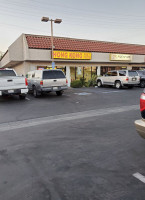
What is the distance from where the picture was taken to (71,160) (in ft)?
11.6

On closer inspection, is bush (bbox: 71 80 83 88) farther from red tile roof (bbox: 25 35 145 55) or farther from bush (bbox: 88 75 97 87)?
red tile roof (bbox: 25 35 145 55)

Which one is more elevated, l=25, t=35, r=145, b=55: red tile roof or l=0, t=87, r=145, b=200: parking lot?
l=25, t=35, r=145, b=55: red tile roof

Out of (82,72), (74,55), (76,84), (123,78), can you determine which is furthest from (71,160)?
(82,72)

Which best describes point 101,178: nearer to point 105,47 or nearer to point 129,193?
point 129,193

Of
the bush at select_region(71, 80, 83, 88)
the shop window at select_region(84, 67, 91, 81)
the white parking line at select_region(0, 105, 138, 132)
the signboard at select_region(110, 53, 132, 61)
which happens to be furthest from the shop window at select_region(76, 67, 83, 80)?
the white parking line at select_region(0, 105, 138, 132)

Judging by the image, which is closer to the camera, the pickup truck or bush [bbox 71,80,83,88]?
the pickup truck

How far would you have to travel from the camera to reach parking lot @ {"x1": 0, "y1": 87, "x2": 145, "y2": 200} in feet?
8.43

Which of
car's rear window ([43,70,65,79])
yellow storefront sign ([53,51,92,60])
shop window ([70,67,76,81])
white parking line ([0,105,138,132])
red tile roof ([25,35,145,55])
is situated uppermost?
red tile roof ([25,35,145,55])

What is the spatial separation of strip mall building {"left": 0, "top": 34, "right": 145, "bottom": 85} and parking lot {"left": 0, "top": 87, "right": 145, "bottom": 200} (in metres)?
14.3

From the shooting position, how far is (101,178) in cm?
288

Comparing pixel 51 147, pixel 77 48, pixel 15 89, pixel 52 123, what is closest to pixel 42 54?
pixel 77 48

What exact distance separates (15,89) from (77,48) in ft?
42.7

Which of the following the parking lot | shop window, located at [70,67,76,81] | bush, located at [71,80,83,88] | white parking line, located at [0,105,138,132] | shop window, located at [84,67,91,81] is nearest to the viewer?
the parking lot

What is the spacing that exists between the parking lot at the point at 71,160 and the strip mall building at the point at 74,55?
1435cm
